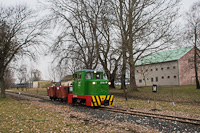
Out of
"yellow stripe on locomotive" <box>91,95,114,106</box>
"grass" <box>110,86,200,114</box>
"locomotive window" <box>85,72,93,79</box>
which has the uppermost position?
"locomotive window" <box>85,72,93,79</box>

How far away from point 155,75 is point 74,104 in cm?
3863

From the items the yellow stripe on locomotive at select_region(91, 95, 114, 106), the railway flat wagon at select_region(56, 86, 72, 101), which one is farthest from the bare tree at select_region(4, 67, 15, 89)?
the yellow stripe on locomotive at select_region(91, 95, 114, 106)

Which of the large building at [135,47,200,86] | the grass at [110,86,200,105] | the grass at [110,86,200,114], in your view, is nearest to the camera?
the grass at [110,86,200,114]

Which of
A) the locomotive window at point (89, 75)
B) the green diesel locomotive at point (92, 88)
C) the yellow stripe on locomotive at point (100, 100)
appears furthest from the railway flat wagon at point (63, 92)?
the yellow stripe on locomotive at point (100, 100)

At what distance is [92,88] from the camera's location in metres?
12.4

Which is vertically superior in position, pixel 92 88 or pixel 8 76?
pixel 8 76

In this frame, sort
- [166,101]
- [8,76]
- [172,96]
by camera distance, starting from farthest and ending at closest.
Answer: [8,76] → [172,96] → [166,101]

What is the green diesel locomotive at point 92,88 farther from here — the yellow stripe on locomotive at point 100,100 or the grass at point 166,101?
the grass at point 166,101

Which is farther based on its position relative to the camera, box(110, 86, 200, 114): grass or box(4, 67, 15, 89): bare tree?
box(4, 67, 15, 89): bare tree

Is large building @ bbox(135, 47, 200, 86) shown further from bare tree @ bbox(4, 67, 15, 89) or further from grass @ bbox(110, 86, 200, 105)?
bare tree @ bbox(4, 67, 15, 89)

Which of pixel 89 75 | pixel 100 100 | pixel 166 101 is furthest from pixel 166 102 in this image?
pixel 89 75

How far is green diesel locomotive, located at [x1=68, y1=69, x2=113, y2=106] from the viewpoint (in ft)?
39.9

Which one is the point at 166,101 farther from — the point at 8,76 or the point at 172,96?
the point at 8,76

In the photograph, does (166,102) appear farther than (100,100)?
Yes
